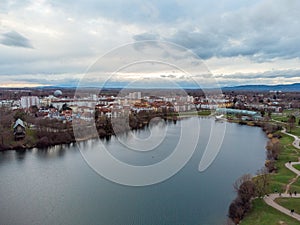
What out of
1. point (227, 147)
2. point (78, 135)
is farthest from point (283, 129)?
point (78, 135)

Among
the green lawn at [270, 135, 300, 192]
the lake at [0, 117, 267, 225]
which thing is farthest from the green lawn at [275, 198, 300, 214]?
the lake at [0, 117, 267, 225]

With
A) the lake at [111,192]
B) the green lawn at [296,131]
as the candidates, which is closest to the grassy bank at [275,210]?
the lake at [111,192]

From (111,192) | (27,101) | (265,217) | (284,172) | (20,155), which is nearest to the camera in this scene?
(265,217)

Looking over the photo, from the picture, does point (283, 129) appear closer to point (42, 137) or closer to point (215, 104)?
point (215, 104)

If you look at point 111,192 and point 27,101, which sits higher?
point 27,101

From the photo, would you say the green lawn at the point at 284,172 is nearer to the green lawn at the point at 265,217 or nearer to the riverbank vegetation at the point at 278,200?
the riverbank vegetation at the point at 278,200

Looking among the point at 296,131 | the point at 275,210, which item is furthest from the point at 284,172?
the point at 296,131

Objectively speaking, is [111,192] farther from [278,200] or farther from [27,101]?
[27,101]
